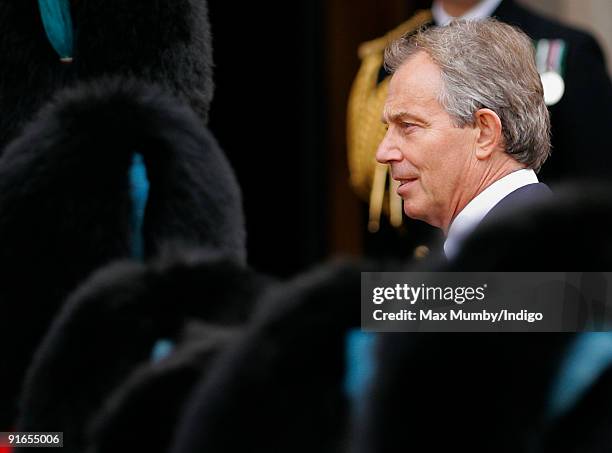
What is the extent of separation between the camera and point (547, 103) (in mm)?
2732

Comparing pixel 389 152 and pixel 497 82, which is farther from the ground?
pixel 497 82

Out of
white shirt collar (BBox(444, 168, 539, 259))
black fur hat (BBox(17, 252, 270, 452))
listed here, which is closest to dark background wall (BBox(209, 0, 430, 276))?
white shirt collar (BBox(444, 168, 539, 259))

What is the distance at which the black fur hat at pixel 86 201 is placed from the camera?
1.35 meters

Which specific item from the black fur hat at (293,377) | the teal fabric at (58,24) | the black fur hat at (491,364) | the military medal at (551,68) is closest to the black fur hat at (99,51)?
the teal fabric at (58,24)

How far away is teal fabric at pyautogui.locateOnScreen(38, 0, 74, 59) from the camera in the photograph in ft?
5.32

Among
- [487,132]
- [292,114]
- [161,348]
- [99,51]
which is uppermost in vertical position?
[99,51]

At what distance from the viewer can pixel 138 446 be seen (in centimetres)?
110

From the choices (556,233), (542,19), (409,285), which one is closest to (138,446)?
(409,285)

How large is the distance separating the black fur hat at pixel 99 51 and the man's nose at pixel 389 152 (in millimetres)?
357

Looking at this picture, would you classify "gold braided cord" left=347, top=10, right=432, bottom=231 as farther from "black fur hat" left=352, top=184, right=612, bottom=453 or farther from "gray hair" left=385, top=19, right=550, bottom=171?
"black fur hat" left=352, top=184, right=612, bottom=453

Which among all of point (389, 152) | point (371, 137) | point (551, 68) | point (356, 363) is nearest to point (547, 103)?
point (551, 68)

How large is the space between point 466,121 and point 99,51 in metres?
0.55

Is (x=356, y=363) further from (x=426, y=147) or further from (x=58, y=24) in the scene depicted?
(x=426, y=147)
